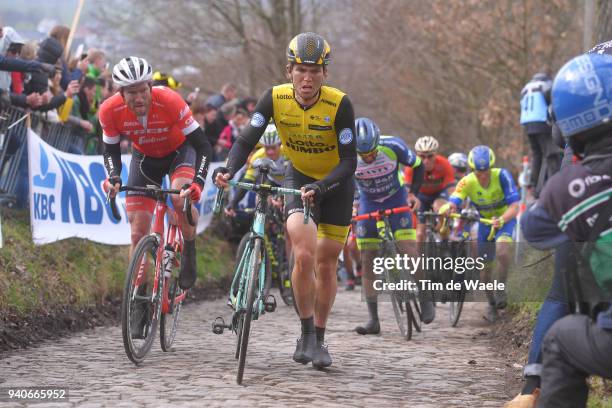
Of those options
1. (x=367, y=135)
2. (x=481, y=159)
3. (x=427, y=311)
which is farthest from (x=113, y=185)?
(x=481, y=159)

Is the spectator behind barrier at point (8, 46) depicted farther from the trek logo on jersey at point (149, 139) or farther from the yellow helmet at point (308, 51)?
the yellow helmet at point (308, 51)

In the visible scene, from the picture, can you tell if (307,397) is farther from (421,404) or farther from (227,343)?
(227,343)

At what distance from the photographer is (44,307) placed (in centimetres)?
1020

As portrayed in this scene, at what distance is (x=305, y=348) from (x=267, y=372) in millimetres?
384

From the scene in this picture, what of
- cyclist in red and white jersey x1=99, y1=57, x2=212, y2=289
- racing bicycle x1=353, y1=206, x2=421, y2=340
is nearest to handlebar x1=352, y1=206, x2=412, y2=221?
racing bicycle x1=353, y1=206, x2=421, y2=340

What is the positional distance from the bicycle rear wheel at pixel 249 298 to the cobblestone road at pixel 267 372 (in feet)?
0.64

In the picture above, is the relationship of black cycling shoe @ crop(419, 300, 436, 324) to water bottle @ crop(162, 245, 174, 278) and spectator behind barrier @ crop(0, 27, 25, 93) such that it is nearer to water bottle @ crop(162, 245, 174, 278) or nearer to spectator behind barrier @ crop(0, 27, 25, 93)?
water bottle @ crop(162, 245, 174, 278)

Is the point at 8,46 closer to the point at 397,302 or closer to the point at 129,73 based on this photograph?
the point at 129,73

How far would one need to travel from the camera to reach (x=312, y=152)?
8289 millimetres

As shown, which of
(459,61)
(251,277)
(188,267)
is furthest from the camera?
(459,61)

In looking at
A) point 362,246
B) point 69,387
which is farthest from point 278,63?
point 69,387

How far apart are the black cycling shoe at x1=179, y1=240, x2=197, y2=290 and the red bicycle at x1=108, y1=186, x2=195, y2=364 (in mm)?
139

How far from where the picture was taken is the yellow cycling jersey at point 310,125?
8.09 meters

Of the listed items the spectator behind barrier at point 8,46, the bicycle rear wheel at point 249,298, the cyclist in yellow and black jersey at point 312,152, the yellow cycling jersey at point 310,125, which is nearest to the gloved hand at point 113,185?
the cyclist in yellow and black jersey at point 312,152
